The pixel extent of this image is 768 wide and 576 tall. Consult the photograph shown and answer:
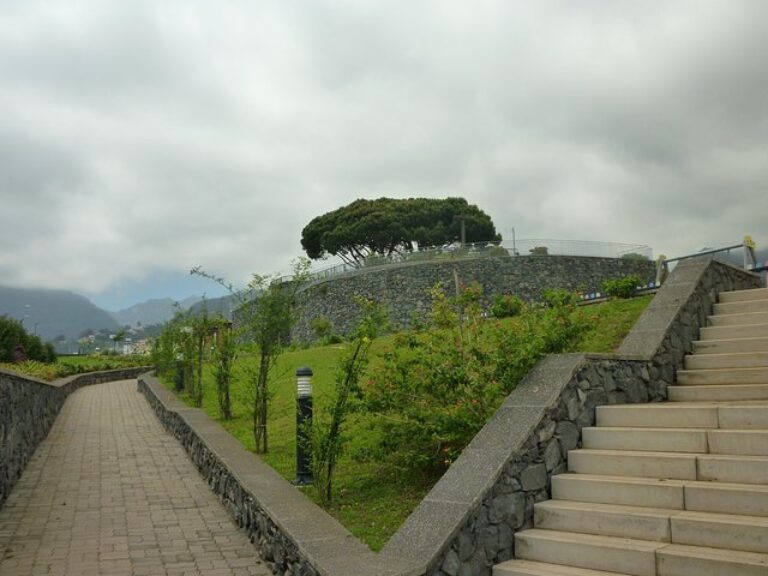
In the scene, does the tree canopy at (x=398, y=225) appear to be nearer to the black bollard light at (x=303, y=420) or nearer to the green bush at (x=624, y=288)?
the green bush at (x=624, y=288)

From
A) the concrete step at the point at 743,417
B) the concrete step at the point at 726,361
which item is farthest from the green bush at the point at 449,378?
the concrete step at the point at 743,417

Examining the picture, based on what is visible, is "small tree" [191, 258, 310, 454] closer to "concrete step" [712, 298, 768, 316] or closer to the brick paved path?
the brick paved path

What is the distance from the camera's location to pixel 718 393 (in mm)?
6129

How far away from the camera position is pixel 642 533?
4469 mm

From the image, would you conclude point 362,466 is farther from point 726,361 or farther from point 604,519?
point 726,361

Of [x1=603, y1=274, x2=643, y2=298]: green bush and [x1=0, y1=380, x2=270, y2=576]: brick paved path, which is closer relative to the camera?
[x1=0, y1=380, x2=270, y2=576]: brick paved path

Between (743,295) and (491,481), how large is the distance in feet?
17.1

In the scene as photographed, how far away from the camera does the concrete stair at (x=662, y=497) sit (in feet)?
13.6

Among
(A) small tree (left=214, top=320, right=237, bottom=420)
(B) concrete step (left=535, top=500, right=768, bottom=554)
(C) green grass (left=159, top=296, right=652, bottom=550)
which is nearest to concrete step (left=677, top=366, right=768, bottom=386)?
(C) green grass (left=159, top=296, right=652, bottom=550)

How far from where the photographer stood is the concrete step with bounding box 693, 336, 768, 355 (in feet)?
22.4

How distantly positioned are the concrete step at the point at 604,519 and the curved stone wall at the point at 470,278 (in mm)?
31347

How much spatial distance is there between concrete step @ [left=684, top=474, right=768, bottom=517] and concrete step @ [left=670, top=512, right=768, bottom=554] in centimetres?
7

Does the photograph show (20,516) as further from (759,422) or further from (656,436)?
(759,422)

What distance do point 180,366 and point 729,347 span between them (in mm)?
16003
